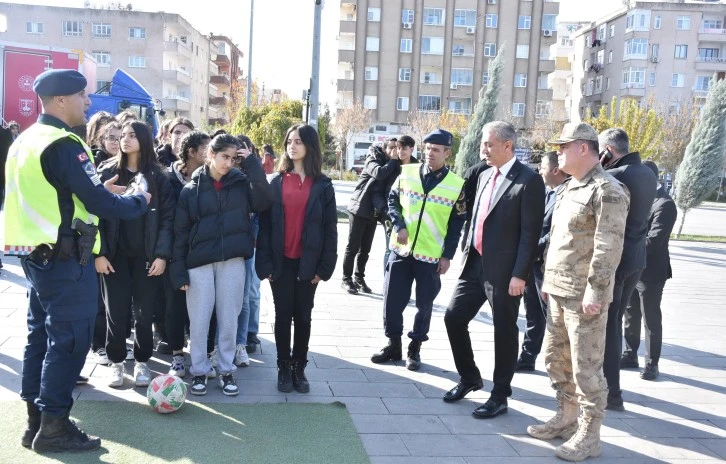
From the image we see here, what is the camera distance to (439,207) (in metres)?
5.66

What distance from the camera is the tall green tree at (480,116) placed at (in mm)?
22141

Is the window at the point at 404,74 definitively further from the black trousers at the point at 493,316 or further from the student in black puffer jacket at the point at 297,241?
the black trousers at the point at 493,316

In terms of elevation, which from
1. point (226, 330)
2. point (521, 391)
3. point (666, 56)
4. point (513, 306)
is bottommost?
point (521, 391)

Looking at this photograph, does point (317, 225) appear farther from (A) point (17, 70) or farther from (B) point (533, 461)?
(A) point (17, 70)

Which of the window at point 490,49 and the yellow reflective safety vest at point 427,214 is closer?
the yellow reflective safety vest at point 427,214

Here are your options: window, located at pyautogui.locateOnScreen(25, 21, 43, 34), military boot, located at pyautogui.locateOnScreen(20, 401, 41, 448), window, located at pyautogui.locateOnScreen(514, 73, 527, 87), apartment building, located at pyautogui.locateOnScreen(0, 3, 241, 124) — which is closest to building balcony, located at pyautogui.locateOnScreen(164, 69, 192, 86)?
apartment building, located at pyautogui.locateOnScreen(0, 3, 241, 124)

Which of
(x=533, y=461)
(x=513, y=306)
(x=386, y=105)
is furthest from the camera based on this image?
(x=386, y=105)

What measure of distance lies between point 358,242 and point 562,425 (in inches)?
193

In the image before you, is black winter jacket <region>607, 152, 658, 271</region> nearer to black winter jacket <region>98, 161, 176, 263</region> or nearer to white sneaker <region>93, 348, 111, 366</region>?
black winter jacket <region>98, 161, 176, 263</region>

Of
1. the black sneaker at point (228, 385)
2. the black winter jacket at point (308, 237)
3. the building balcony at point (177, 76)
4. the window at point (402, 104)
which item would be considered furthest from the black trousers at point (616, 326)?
the building balcony at point (177, 76)

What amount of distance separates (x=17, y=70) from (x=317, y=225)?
14340 millimetres

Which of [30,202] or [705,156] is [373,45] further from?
[30,202]

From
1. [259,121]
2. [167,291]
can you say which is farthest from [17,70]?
A: [167,291]

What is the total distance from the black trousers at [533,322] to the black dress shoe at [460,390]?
1055 millimetres
